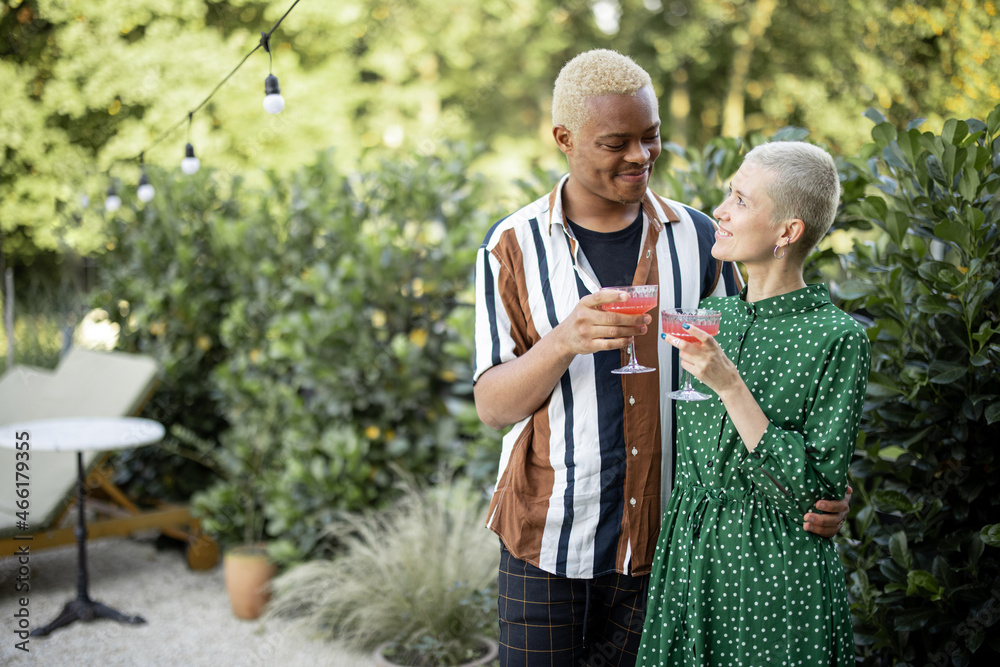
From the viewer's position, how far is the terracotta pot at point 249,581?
400 cm

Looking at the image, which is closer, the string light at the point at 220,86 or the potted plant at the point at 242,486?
the string light at the point at 220,86

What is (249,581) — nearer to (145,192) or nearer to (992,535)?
(145,192)

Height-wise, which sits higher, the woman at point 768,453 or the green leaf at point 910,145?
the green leaf at point 910,145

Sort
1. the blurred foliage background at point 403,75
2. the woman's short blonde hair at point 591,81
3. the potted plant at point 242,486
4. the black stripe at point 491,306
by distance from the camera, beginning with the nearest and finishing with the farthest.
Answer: the woman's short blonde hair at point 591,81
the black stripe at point 491,306
the potted plant at point 242,486
the blurred foliage background at point 403,75

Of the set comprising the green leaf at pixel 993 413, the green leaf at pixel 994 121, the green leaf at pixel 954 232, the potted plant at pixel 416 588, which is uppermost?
the green leaf at pixel 994 121

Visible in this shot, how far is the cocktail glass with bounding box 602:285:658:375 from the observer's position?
1.54 meters

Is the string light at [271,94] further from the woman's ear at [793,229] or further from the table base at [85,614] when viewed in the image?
the table base at [85,614]

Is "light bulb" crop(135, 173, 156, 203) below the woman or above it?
above

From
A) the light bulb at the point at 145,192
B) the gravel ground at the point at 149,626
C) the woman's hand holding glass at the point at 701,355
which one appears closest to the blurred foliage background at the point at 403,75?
the light bulb at the point at 145,192

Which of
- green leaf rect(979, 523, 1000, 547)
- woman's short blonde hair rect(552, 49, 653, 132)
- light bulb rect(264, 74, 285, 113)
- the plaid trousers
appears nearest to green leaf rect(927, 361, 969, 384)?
green leaf rect(979, 523, 1000, 547)

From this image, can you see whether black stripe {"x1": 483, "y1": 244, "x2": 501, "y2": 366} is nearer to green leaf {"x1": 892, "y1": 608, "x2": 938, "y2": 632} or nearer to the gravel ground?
green leaf {"x1": 892, "y1": 608, "x2": 938, "y2": 632}

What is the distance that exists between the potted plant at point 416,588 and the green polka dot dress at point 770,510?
1.54 meters

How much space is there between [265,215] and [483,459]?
2.11 metres

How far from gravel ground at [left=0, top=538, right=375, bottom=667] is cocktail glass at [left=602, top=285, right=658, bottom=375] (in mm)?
2334
